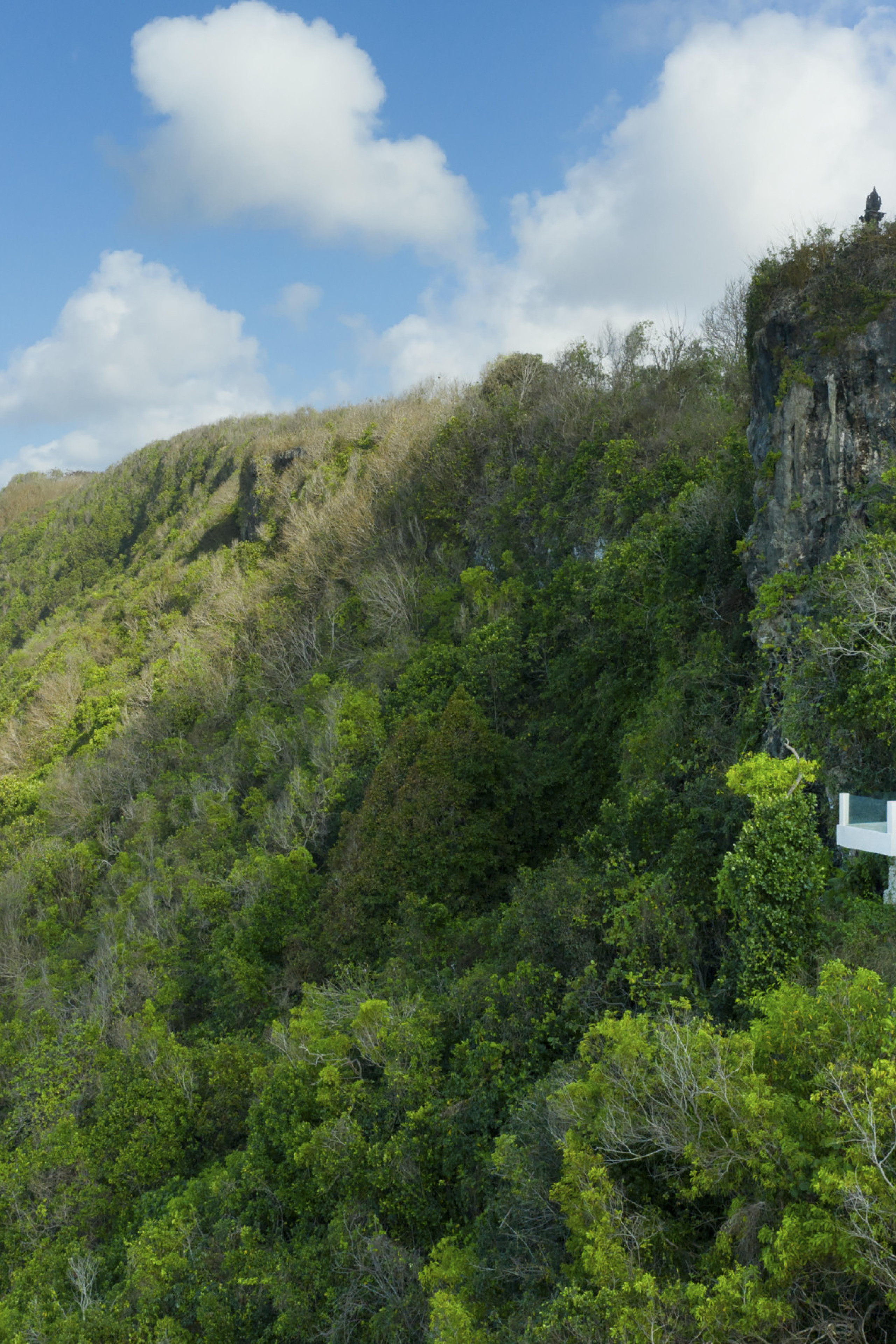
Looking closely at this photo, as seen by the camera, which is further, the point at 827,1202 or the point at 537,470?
the point at 537,470

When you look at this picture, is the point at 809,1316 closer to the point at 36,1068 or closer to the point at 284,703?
the point at 36,1068

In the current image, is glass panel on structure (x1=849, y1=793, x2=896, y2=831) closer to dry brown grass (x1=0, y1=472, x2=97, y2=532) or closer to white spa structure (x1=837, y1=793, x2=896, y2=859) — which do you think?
white spa structure (x1=837, y1=793, x2=896, y2=859)

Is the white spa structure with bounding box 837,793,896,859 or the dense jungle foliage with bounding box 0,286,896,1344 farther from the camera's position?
the white spa structure with bounding box 837,793,896,859

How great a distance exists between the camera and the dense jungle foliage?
833 centimetres

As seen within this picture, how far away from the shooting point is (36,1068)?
22.3 meters

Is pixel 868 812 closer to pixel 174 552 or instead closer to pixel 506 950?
pixel 506 950

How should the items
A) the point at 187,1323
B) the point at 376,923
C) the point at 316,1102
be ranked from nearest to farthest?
1. the point at 187,1323
2. the point at 316,1102
3. the point at 376,923

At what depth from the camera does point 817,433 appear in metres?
17.7

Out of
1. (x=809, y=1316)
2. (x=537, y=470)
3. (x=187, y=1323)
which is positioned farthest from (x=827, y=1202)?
(x=537, y=470)

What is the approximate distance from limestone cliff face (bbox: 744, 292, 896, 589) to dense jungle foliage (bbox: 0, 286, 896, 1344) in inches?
58.6

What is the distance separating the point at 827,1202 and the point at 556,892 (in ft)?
29.6

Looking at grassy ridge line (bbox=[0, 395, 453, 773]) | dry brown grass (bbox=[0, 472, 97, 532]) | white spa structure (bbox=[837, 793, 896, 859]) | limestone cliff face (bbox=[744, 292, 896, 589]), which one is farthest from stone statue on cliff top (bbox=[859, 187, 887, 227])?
dry brown grass (bbox=[0, 472, 97, 532])

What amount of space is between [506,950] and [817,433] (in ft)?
41.9

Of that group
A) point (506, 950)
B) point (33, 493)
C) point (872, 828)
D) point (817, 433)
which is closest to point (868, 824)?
point (872, 828)
